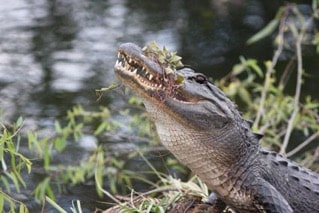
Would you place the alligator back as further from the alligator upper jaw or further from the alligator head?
the alligator upper jaw

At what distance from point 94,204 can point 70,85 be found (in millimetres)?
2174

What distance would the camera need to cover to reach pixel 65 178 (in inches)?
232

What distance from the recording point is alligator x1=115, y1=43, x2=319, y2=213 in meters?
3.21

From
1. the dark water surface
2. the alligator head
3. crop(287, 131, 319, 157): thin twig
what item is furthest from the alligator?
the dark water surface

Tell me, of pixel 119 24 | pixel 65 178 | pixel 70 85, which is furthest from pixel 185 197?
pixel 119 24

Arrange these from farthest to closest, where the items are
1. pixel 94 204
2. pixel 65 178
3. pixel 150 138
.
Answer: pixel 150 138, pixel 65 178, pixel 94 204

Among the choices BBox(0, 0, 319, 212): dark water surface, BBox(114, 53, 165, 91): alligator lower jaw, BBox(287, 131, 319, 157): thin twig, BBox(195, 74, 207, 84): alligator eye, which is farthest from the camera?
BBox(0, 0, 319, 212): dark water surface

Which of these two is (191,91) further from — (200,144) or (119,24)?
(119,24)

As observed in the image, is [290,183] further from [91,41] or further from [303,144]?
[91,41]

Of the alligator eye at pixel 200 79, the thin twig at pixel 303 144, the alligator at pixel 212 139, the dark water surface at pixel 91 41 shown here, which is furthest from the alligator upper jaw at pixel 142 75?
the dark water surface at pixel 91 41

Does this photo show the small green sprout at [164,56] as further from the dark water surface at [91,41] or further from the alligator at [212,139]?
the dark water surface at [91,41]

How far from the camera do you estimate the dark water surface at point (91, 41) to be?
23.4 ft

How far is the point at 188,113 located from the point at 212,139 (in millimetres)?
152

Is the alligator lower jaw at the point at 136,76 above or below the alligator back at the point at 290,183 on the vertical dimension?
above
